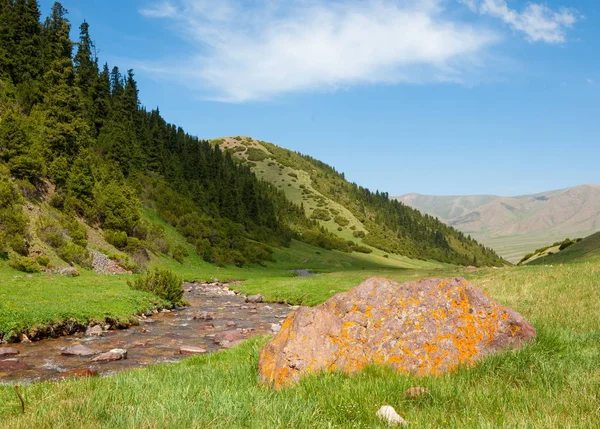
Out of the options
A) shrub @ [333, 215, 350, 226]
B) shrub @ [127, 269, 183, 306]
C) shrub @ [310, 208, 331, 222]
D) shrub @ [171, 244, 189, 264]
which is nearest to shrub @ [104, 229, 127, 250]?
shrub @ [171, 244, 189, 264]

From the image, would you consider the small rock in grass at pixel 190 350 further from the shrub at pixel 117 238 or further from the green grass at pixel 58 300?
the shrub at pixel 117 238

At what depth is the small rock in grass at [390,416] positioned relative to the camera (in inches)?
191

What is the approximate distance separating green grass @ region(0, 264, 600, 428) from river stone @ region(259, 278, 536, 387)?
1.45 ft

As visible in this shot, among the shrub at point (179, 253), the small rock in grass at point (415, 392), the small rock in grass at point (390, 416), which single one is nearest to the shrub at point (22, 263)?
the shrub at point (179, 253)

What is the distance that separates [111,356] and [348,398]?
11.8 meters

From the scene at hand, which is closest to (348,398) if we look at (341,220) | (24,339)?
(24,339)

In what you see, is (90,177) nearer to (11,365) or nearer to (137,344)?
(137,344)

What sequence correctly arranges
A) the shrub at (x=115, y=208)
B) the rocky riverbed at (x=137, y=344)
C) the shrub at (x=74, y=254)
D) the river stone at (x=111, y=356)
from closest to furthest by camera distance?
1. the rocky riverbed at (x=137, y=344)
2. the river stone at (x=111, y=356)
3. the shrub at (x=74, y=254)
4. the shrub at (x=115, y=208)

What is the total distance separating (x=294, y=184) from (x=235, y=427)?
184 metres

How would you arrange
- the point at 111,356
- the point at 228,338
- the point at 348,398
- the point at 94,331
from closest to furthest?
1. the point at 348,398
2. the point at 111,356
3. the point at 228,338
4. the point at 94,331

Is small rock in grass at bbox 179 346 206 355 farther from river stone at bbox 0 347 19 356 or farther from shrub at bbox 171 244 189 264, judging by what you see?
shrub at bbox 171 244 189 264

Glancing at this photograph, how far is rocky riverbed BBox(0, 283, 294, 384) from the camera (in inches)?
518

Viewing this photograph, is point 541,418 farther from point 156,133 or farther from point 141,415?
point 156,133

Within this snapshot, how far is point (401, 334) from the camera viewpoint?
7.76m
